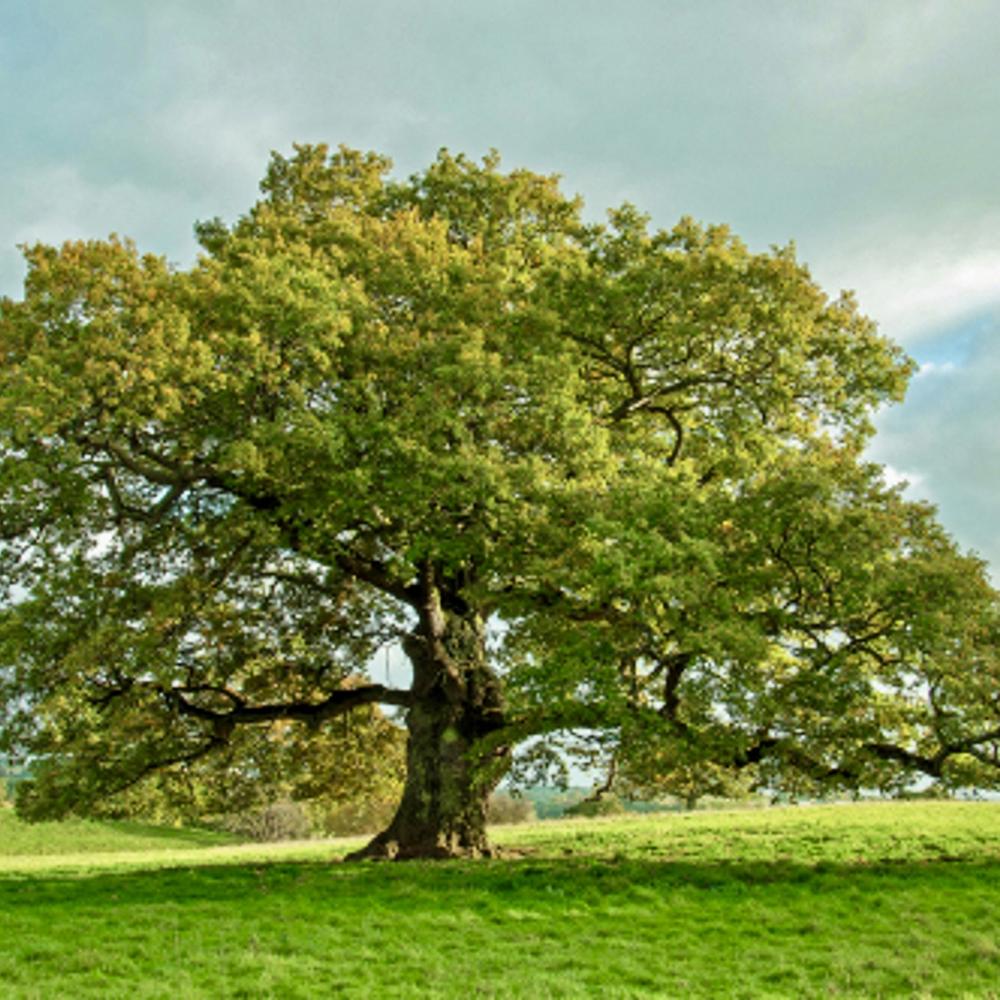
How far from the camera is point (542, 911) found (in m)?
14.9

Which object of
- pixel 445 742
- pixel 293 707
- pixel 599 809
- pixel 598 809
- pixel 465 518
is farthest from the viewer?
pixel 599 809

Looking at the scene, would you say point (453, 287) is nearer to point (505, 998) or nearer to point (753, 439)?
point (753, 439)

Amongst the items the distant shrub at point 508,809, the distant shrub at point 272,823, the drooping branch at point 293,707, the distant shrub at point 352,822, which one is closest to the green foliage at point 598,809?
the distant shrub at point 352,822

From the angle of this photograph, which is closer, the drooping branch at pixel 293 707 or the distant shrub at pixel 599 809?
the drooping branch at pixel 293 707

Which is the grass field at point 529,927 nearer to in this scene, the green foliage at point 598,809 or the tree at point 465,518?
the tree at point 465,518

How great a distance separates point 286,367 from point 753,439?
11110 millimetres

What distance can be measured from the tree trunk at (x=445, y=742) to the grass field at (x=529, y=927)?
166cm

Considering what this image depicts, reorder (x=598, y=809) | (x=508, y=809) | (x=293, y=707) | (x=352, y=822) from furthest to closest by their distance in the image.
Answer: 1. (x=508, y=809)
2. (x=352, y=822)
3. (x=598, y=809)
4. (x=293, y=707)

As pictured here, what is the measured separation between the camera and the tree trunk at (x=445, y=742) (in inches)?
870

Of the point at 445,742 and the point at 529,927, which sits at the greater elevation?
the point at 445,742

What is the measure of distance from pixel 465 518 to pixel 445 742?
215 inches

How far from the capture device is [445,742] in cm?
2247

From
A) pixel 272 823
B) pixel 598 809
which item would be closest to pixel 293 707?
pixel 598 809

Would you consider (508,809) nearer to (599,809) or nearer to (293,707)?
(599,809)
